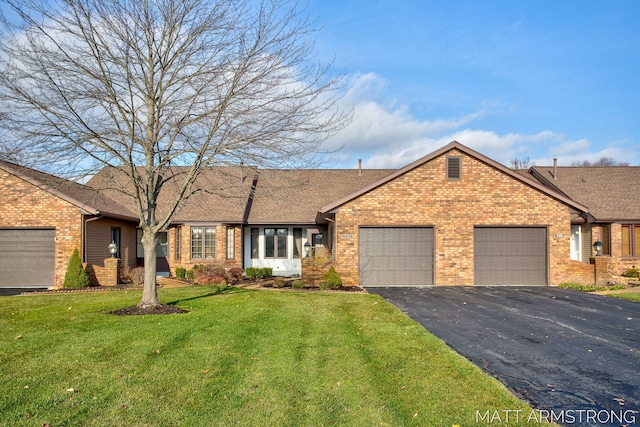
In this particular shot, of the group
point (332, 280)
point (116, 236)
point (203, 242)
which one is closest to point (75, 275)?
point (116, 236)

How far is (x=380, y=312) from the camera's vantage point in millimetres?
11477

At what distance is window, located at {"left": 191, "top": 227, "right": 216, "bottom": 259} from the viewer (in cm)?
2269

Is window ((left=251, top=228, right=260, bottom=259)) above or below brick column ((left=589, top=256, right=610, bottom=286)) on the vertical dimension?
above

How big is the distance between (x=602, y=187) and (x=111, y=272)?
2374 cm

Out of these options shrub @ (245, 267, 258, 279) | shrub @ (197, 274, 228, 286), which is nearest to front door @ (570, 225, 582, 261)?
shrub @ (245, 267, 258, 279)

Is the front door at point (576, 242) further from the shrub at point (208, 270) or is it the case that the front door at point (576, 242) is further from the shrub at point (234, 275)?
the shrub at point (208, 270)

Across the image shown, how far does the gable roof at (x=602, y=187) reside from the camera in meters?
22.6

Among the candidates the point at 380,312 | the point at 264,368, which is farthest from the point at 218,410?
the point at 380,312

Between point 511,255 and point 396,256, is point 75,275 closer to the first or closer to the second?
point 396,256

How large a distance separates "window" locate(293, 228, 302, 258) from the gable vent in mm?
8434

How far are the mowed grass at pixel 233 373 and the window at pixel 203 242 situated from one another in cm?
1222

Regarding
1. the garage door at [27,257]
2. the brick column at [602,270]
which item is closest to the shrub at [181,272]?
the garage door at [27,257]

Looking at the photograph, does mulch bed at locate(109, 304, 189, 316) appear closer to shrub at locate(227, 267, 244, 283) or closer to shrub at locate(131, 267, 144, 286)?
shrub at locate(131, 267, 144, 286)

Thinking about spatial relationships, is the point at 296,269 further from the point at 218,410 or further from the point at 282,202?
the point at 218,410
